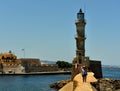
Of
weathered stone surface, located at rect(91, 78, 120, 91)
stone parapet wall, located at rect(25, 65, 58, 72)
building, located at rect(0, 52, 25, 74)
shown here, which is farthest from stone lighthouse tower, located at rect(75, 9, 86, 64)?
stone parapet wall, located at rect(25, 65, 58, 72)

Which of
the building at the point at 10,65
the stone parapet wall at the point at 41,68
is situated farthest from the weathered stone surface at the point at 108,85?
the stone parapet wall at the point at 41,68

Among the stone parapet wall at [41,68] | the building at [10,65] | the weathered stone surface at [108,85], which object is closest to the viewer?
the weathered stone surface at [108,85]

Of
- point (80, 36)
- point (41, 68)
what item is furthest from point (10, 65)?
point (80, 36)

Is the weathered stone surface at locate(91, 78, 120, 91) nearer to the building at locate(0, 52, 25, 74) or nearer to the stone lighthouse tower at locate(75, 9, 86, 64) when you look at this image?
the stone lighthouse tower at locate(75, 9, 86, 64)

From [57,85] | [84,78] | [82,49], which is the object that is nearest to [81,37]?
[82,49]

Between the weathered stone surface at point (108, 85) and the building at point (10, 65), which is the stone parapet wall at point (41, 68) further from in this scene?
the weathered stone surface at point (108, 85)

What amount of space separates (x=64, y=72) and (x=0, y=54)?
1642 cm

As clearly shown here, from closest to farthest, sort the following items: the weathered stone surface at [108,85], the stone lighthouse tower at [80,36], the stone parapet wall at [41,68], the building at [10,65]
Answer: the weathered stone surface at [108,85]
the stone lighthouse tower at [80,36]
the building at [10,65]
the stone parapet wall at [41,68]

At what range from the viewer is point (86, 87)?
54.3 ft

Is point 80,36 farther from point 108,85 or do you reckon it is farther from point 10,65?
point 10,65

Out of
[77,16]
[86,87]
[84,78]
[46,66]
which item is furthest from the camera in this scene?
[46,66]

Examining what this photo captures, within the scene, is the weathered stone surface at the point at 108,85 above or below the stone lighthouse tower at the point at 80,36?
below

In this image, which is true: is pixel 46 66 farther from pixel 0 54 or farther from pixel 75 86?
pixel 75 86

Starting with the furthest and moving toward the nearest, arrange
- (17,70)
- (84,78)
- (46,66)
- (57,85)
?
(46,66)
(17,70)
(57,85)
(84,78)
